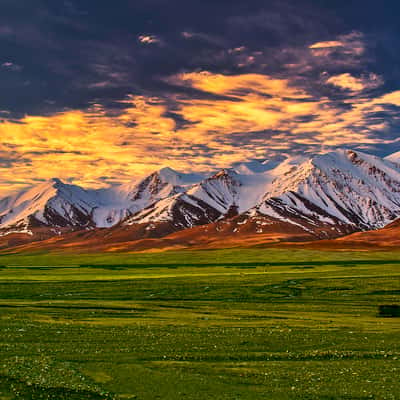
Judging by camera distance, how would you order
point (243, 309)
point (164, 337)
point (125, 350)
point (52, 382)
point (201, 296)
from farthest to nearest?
point (201, 296) < point (243, 309) < point (164, 337) < point (125, 350) < point (52, 382)

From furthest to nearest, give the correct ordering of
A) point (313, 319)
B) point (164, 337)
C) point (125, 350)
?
point (313, 319) < point (164, 337) < point (125, 350)

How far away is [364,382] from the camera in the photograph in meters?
25.4

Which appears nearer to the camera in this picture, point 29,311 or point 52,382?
point 52,382

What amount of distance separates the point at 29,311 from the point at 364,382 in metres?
41.3

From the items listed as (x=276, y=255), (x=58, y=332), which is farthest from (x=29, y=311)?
(x=276, y=255)

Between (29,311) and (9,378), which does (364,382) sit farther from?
(29,311)

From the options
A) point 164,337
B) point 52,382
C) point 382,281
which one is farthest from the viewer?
point 382,281

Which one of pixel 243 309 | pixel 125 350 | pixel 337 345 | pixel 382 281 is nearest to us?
pixel 125 350

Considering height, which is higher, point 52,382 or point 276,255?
point 52,382

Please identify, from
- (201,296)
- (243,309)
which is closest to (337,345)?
(243,309)

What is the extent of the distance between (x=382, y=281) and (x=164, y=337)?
5923 cm

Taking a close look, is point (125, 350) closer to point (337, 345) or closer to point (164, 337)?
point (164, 337)

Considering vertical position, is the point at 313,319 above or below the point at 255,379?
below

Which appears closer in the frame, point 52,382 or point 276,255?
point 52,382
